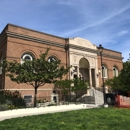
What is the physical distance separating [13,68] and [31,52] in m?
6.41

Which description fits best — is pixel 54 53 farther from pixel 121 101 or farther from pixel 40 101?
pixel 121 101

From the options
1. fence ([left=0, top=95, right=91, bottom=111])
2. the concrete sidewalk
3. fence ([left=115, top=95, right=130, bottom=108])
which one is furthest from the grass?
fence ([left=115, top=95, right=130, bottom=108])

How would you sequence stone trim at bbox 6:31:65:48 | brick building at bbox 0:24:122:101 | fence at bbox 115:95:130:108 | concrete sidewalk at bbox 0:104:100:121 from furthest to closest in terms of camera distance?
stone trim at bbox 6:31:65:48, brick building at bbox 0:24:122:101, fence at bbox 115:95:130:108, concrete sidewalk at bbox 0:104:100:121

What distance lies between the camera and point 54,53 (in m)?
23.3


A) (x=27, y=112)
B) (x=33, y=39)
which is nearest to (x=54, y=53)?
(x=33, y=39)

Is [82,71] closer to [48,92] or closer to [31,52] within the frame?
[48,92]

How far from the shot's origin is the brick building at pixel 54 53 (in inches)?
763

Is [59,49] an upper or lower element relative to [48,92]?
upper

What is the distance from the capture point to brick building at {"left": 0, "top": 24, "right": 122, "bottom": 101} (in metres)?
19.4

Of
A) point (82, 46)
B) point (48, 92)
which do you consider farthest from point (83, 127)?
point (82, 46)

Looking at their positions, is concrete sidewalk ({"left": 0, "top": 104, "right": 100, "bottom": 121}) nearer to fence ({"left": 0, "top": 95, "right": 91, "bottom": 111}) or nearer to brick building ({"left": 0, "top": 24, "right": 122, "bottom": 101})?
fence ({"left": 0, "top": 95, "right": 91, "bottom": 111})

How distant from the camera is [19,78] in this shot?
14312mm

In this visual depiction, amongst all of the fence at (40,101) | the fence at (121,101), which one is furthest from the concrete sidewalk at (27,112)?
the fence at (121,101)

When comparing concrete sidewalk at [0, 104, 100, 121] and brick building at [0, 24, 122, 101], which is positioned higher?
brick building at [0, 24, 122, 101]
